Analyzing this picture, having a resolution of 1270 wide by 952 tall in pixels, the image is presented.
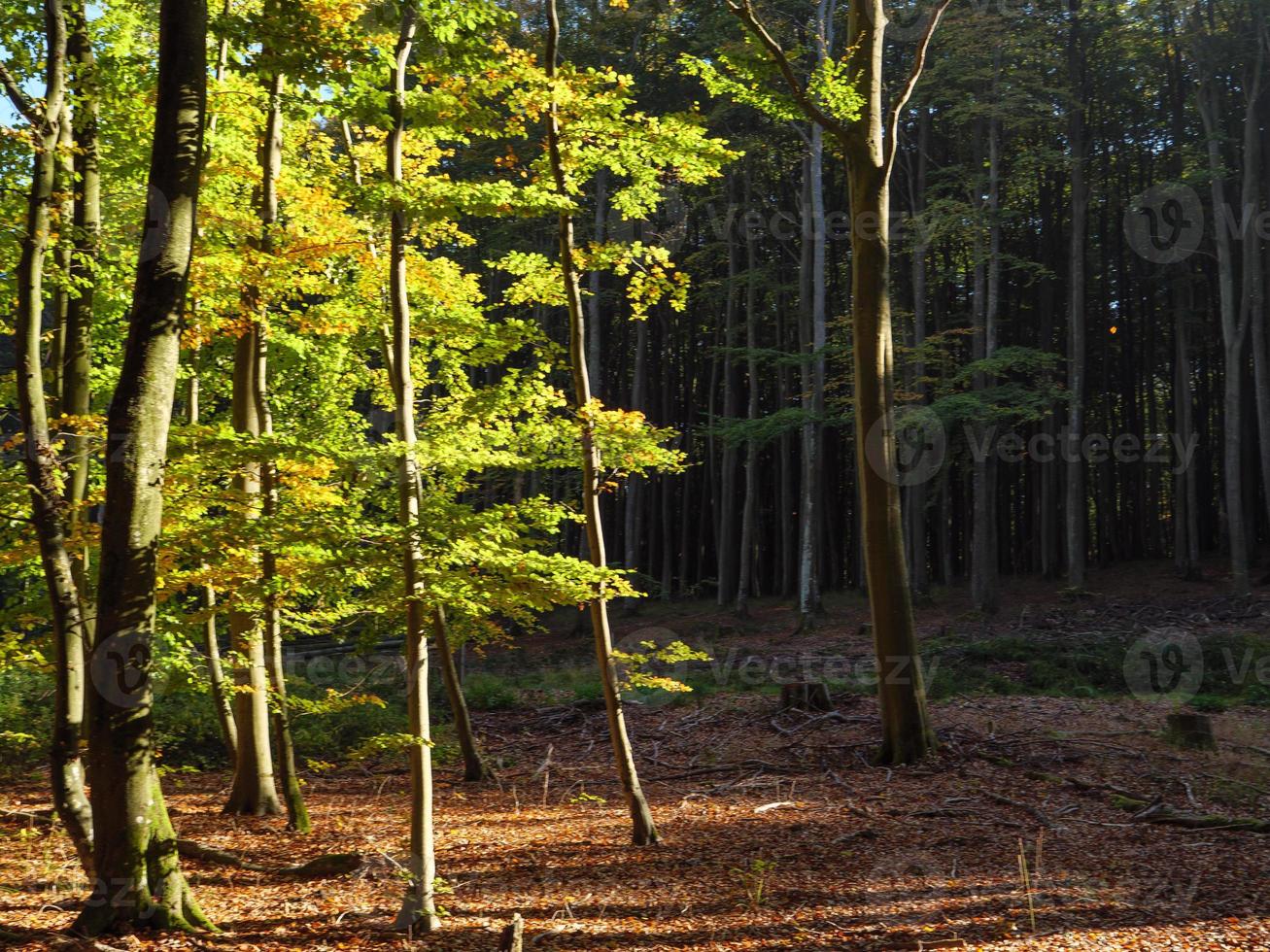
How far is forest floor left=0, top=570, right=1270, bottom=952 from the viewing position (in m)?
6.29

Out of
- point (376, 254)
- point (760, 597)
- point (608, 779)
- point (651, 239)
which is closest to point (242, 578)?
point (376, 254)

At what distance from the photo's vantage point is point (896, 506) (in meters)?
11.0

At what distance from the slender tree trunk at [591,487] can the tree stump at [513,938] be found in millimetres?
2089

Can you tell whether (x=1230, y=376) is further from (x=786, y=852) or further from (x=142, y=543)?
(x=142, y=543)

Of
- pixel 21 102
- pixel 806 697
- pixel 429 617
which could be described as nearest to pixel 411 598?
pixel 429 617

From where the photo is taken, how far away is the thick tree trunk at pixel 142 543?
5445mm

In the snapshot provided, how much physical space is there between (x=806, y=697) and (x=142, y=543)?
10088 mm

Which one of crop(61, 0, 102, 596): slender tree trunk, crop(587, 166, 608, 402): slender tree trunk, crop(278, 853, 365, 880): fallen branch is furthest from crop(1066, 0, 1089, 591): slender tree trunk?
crop(61, 0, 102, 596): slender tree trunk

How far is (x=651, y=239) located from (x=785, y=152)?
431 cm

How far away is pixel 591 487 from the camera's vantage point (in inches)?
326

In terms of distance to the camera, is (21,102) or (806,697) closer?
(21,102)

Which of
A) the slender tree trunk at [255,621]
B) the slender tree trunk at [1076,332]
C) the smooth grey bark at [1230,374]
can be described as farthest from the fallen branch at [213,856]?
the smooth grey bark at [1230,374]

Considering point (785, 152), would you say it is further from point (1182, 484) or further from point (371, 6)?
point (371, 6)

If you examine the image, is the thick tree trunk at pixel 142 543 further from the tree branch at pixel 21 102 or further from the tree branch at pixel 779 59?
the tree branch at pixel 779 59
